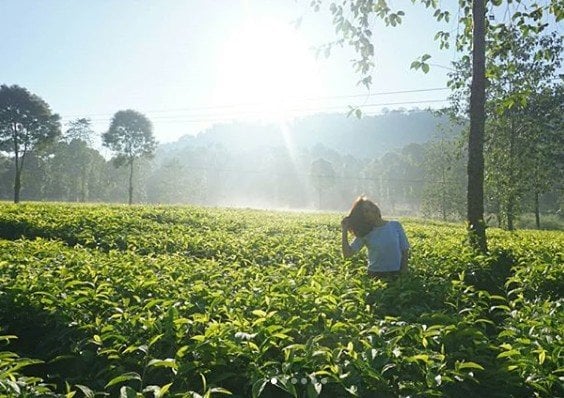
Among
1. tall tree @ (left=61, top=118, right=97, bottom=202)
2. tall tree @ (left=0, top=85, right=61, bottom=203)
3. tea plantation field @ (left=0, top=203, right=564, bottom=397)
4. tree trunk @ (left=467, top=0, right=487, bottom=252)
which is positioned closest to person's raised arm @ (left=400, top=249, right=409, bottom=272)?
tea plantation field @ (left=0, top=203, right=564, bottom=397)

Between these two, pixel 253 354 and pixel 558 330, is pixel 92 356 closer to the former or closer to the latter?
pixel 253 354

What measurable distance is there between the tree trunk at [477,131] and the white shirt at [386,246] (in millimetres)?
2812

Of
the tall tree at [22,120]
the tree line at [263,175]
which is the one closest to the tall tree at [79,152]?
the tree line at [263,175]

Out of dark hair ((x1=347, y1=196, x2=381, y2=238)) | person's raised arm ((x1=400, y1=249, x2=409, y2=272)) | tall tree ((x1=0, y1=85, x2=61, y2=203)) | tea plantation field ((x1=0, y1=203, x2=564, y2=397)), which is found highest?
tall tree ((x1=0, y1=85, x2=61, y2=203))

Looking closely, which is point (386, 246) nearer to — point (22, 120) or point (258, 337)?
point (258, 337)

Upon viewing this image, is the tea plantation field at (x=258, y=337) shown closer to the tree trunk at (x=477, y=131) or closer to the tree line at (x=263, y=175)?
the tree trunk at (x=477, y=131)

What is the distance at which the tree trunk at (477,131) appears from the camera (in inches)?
329

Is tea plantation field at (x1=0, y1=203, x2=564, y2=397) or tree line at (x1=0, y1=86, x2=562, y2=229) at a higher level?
tree line at (x1=0, y1=86, x2=562, y2=229)

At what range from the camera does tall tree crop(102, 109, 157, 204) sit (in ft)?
181

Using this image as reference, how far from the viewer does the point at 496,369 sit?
299 centimetres

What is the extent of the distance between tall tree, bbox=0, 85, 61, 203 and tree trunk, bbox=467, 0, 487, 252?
142 ft

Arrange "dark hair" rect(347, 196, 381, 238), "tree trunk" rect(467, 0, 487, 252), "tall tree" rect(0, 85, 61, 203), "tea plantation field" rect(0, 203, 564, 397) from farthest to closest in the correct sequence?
"tall tree" rect(0, 85, 61, 203) < "tree trunk" rect(467, 0, 487, 252) < "dark hair" rect(347, 196, 381, 238) < "tea plantation field" rect(0, 203, 564, 397)

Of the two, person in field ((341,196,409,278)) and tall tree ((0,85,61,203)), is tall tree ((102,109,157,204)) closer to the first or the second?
tall tree ((0,85,61,203))

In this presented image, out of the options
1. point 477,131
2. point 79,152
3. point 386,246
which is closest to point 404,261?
point 386,246
